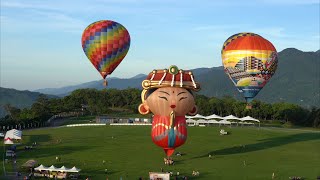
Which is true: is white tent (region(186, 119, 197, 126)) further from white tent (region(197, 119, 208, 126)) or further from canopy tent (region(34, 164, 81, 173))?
canopy tent (region(34, 164, 81, 173))

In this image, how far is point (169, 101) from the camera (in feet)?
131

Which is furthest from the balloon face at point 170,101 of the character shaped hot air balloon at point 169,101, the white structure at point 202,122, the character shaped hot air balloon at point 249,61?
the white structure at point 202,122

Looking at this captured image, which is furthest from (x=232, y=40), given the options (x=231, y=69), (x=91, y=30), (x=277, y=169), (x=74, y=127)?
(x=74, y=127)

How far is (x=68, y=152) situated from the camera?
57.6m

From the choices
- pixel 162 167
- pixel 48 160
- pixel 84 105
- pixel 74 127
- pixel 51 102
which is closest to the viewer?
pixel 162 167

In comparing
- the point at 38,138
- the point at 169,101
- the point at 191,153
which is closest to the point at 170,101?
the point at 169,101

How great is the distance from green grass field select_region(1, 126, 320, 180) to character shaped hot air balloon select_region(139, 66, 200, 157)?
6051mm

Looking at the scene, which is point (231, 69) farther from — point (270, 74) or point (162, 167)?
point (162, 167)

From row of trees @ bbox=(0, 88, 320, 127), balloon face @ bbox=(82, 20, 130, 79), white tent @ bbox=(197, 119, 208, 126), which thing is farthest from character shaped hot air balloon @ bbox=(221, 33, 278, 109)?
row of trees @ bbox=(0, 88, 320, 127)

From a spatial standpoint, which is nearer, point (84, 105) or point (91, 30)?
point (91, 30)

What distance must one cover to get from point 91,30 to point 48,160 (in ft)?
82.1

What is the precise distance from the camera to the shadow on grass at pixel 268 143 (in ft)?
197

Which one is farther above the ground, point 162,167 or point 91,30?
point 91,30

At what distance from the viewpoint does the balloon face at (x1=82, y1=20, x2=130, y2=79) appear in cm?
6856
